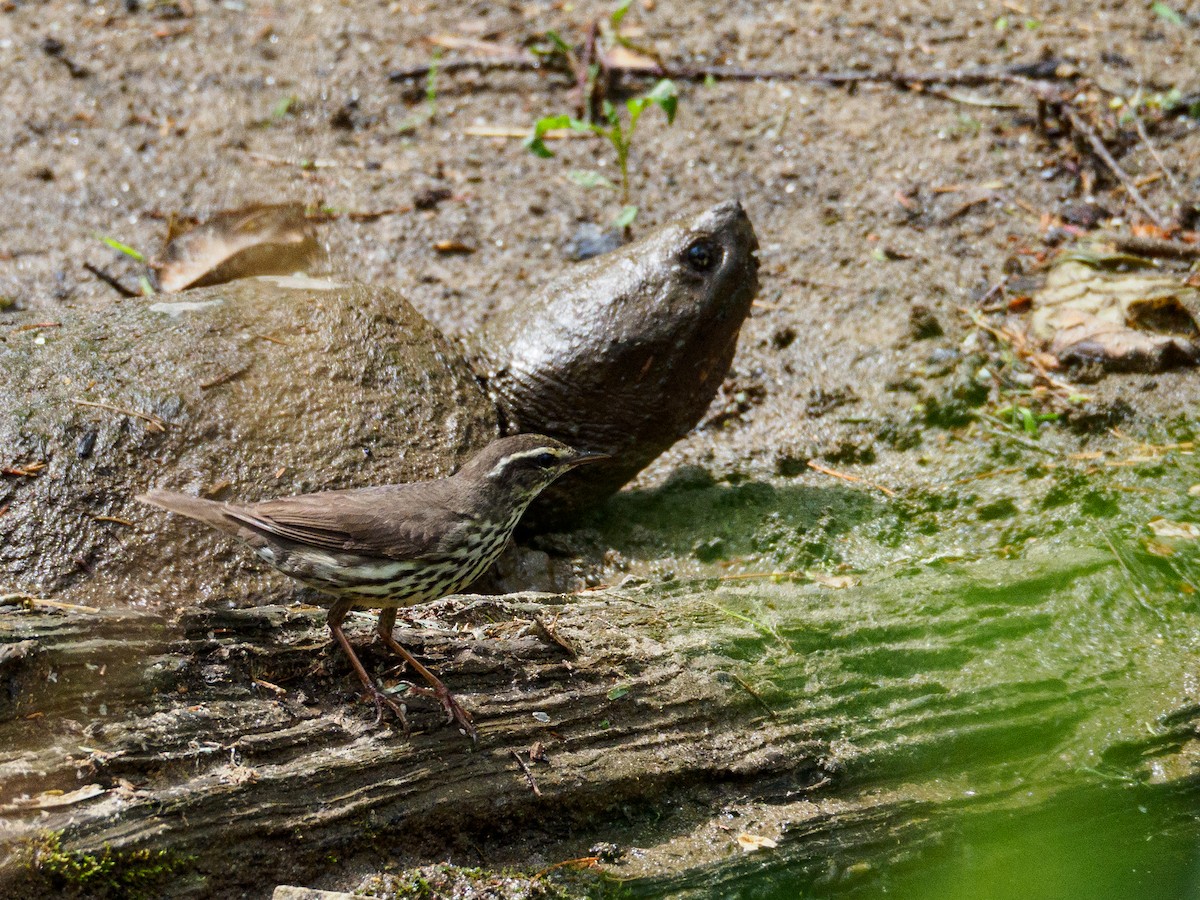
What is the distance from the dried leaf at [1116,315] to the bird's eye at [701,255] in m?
2.36

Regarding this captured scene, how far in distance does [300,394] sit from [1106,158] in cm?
564

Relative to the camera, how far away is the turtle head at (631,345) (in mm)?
5418

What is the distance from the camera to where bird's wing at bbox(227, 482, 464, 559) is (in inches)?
147

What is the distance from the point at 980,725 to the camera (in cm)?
409

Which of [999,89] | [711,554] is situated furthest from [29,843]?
[999,89]

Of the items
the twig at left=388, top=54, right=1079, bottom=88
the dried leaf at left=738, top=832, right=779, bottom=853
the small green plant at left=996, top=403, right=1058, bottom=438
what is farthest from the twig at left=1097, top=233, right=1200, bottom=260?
the dried leaf at left=738, top=832, right=779, bottom=853

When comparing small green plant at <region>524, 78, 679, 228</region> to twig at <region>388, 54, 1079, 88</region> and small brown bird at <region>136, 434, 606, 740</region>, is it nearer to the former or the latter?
twig at <region>388, 54, 1079, 88</region>

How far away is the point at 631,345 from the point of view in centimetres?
540

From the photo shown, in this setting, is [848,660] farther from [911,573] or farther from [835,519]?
[835,519]

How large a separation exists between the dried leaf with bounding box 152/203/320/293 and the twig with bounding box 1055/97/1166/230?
5215 millimetres

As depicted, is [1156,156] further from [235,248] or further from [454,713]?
[454,713]

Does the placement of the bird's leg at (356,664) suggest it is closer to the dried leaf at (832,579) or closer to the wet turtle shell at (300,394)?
the wet turtle shell at (300,394)

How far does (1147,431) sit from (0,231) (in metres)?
6.99

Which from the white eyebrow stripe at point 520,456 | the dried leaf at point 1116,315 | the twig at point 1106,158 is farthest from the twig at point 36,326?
the twig at point 1106,158
